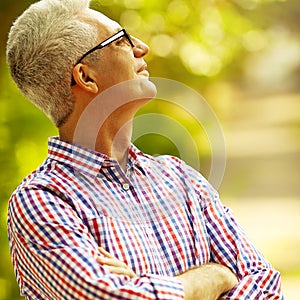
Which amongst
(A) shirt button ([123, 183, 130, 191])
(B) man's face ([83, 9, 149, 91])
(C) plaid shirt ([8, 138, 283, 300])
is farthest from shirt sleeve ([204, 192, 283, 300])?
(B) man's face ([83, 9, 149, 91])

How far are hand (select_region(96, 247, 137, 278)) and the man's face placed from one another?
14.6 inches

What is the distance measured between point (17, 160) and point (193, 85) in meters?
0.92

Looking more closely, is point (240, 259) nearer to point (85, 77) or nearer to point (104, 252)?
point (104, 252)

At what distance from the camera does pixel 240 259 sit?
165 cm

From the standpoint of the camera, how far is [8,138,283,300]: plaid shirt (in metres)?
1.43

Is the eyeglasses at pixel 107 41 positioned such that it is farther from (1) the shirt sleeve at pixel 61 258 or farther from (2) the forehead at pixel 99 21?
(1) the shirt sleeve at pixel 61 258

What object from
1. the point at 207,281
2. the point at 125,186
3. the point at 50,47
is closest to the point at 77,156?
the point at 125,186

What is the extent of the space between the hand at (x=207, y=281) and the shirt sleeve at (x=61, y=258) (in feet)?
0.18

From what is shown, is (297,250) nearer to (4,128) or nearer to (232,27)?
(232,27)

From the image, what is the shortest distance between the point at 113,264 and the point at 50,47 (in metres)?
0.46

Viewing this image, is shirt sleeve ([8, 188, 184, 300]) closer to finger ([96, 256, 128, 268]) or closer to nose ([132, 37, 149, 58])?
finger ([96, 256, 128, 268])

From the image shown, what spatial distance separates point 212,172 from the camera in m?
1.84

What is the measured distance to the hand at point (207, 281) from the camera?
59.5 inches

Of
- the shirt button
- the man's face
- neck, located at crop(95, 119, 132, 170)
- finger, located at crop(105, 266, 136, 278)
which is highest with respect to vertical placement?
the man's face
